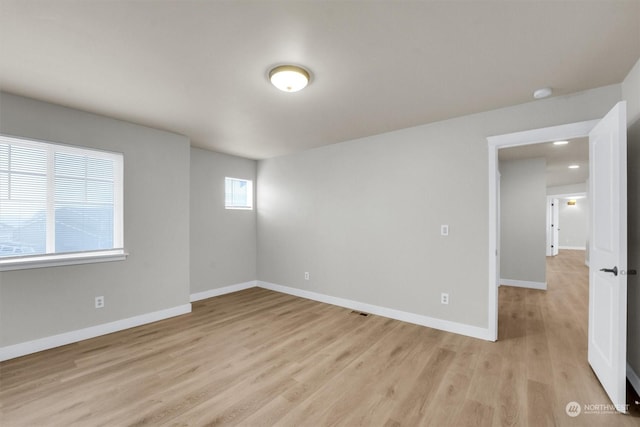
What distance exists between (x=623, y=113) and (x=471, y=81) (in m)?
1.03

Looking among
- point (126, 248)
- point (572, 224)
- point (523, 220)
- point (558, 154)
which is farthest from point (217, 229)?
point (572, 224)

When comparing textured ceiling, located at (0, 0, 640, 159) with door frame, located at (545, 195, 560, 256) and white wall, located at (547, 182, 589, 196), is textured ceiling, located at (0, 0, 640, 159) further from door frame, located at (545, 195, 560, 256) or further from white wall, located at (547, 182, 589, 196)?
door frame, located at (545, 195, 560, 256)

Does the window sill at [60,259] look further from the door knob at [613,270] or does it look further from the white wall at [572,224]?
the white wall at [572,224]

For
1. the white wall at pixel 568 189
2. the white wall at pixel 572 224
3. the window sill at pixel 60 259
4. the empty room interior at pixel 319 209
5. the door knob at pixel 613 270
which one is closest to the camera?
the empty room interior at pixel 319 209

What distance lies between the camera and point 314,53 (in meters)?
2.02

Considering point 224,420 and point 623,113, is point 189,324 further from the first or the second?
point 623,113

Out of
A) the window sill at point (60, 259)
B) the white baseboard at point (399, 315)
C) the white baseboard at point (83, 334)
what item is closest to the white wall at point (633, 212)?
the white baseboard at point (399, 315)

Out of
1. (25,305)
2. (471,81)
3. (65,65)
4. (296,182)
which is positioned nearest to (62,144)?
(65,65)

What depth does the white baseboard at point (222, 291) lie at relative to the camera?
4685mm

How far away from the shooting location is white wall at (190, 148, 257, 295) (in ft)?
15.5

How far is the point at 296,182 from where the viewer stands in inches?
198

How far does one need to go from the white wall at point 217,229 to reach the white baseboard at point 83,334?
2.77ft

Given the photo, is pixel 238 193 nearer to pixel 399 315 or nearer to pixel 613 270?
pixel 399 315

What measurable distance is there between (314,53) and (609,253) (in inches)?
105
